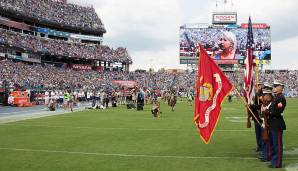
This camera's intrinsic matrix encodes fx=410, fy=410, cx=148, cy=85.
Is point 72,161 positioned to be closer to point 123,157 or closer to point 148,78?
point 123,157

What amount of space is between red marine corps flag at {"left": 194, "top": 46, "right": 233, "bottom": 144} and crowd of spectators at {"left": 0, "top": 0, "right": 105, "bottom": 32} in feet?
197

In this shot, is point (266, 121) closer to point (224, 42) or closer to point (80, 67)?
point (224, 42)

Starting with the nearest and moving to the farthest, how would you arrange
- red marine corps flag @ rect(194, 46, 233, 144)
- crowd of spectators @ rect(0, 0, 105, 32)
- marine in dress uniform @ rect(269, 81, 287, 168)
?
1. marine in dress uniform @ rect(269, 81, 287, 168)
2. red marine corps flag @ rect(194, 46, 233, 144)
3. crowd of spectators @ rect(0, 0, 105, 32)

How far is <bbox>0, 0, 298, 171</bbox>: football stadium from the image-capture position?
31.4 feet

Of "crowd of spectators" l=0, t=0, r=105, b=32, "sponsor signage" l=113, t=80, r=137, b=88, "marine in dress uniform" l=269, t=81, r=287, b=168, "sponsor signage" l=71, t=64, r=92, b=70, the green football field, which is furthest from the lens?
"sponsor signage" l=71, t=64, r=92, b=70

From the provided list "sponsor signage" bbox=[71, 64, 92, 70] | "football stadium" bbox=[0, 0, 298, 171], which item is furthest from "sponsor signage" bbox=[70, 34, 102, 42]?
"sponsor signage" bbox=[71, 64, 92, 70]

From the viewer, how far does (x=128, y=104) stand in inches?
1379

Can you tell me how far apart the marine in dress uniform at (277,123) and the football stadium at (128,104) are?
22mm

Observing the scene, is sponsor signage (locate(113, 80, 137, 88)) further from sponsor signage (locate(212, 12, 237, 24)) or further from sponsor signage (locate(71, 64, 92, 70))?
sponsor signage (locate(212, 12, 237, 24))

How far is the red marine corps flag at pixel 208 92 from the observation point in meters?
9.53

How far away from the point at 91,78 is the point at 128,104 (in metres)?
39.8

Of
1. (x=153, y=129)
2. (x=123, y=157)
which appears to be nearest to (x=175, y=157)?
(x=123, y=157)

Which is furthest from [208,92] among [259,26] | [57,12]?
[57,12]

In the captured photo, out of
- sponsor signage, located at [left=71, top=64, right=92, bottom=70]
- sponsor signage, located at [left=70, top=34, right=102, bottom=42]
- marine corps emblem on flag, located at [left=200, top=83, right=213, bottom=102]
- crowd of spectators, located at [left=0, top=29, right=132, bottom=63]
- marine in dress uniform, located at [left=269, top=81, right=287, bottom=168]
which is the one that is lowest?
marine in dress uniform, located at [left=269, top=81, right=287, bottom=168]
